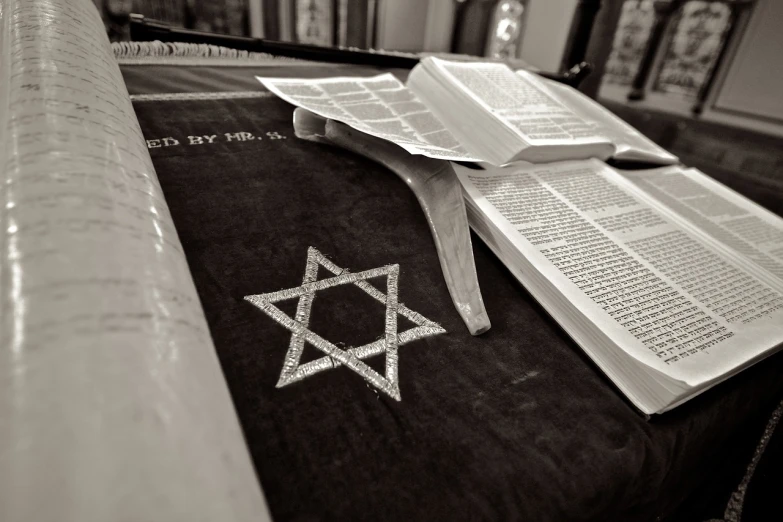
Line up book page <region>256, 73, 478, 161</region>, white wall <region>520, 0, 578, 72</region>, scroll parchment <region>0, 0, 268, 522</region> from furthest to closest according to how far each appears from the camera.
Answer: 1. white wall <region>520, 0, 578, 72</region>
2. book page <region>256, 73, 478, 161</region>
3. scroll parchment <region>0, 0, 268, 522</region>

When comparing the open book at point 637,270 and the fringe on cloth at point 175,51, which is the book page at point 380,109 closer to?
the open book at point 637,270

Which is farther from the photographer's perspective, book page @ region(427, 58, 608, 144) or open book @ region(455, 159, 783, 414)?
book page @ region(427, 58, 608, 144)

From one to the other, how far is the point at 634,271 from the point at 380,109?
17.0 inches

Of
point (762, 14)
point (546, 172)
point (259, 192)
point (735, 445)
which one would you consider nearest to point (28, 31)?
point (259, 192)

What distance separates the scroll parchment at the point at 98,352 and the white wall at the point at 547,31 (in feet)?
9.61

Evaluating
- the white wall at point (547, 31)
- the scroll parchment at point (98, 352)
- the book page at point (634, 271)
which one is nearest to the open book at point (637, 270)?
the book page at point (634, 271)

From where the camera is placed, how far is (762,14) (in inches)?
83.0

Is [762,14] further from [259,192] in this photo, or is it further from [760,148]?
[259,192]

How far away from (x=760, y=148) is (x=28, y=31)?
251cm

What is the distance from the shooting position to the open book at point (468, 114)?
0.62m

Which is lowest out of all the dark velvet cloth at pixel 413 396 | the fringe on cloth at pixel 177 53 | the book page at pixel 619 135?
the dark velvet cloth at pixel 413 396

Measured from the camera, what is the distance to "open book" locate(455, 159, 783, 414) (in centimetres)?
39

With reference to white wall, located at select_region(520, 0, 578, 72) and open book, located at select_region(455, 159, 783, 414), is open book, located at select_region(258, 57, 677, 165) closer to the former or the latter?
open book, located at select_region(455, 159, 783, 414)

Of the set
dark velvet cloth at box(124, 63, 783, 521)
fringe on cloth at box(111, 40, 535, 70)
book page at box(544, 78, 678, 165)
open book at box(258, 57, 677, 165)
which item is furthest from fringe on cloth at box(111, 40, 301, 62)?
book page at box(544, 78, 678, 165)
